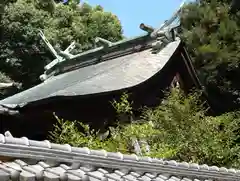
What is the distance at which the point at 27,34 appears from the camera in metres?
20.3

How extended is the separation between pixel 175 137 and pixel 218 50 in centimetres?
602

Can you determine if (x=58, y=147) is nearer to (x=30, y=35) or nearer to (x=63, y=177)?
(x=63, y=177)

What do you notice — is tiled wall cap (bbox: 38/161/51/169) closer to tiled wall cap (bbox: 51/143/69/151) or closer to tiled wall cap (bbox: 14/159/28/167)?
tiled wall cap (bbox: 14/159/28/167)

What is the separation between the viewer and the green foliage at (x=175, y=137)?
838cm

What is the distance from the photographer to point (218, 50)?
1396 cm

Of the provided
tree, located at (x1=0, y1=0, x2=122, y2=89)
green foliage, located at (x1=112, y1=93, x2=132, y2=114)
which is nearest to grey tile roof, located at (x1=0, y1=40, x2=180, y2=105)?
green foliage, located at (x1=112, y1=93, x2=132, y2=114)

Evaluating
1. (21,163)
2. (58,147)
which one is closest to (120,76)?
(58,147)

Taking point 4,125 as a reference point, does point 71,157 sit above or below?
below

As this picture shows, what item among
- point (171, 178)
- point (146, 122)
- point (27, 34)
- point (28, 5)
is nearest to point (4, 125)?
point (146, 122)

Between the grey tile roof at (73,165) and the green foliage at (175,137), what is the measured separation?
3068 millimetres

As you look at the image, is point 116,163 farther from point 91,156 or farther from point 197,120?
point 197,120

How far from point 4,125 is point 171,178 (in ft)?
19.0

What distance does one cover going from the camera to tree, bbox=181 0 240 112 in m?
13.9

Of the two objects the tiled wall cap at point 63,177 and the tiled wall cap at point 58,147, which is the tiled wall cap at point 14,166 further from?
the tiled wall cap at point 58,147
